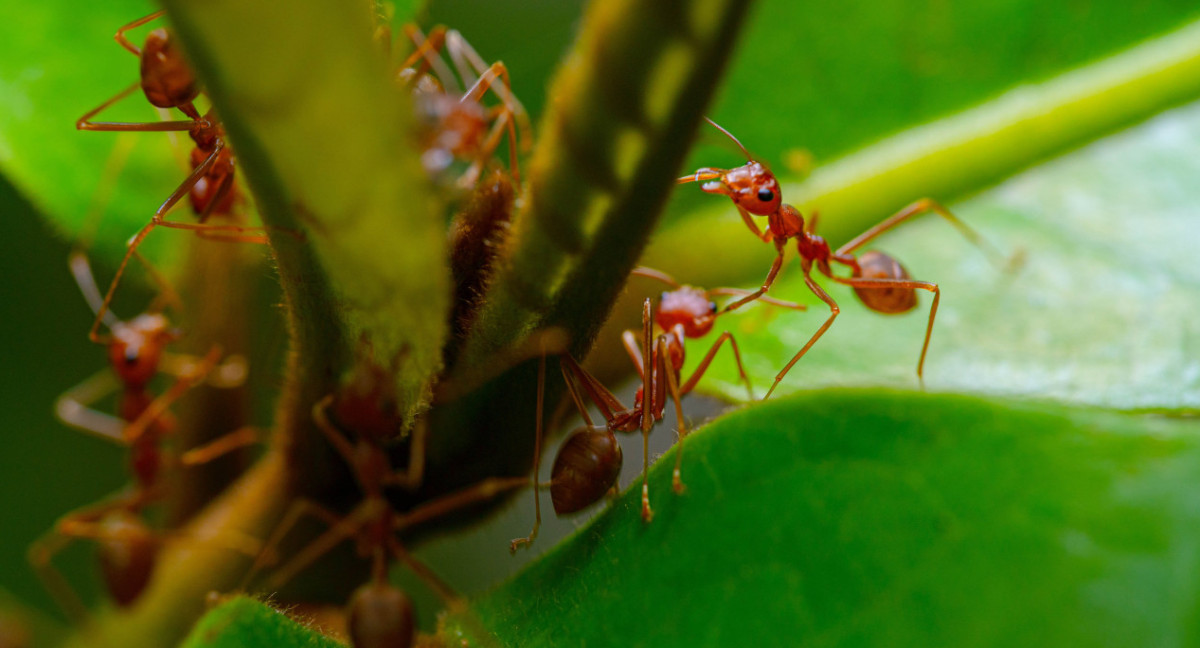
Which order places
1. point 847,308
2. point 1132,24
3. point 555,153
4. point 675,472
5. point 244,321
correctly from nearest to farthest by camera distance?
point 555,153 < point 675,472 < point 847,308 < point 1132,24 < point 244,321

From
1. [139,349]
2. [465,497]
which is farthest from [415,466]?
[139,349]

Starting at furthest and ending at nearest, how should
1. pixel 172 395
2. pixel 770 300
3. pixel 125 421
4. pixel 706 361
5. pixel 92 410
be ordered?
pixel 92 410, pixel 125 421, pixel 172 395, pixel 770 300, pixel 706 361

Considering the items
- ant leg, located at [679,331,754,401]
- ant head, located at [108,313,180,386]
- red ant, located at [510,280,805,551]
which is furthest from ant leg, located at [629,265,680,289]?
ant head, located at [108,313,180,386]

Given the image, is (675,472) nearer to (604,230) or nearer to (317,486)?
(604,230)

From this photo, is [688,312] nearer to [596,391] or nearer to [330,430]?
[596,391]

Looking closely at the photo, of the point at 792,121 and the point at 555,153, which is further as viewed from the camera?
the point at 792,121

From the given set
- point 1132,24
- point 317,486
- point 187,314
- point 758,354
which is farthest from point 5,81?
point 1132,24
